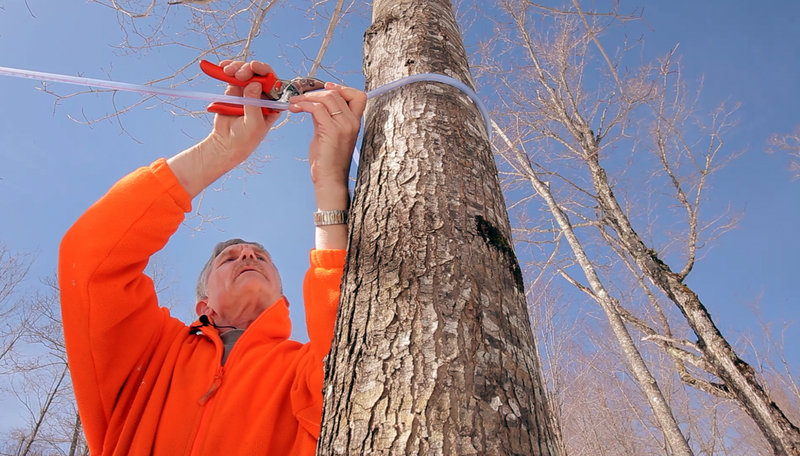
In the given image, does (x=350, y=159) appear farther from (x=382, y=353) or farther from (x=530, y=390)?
(x=530, y=390)

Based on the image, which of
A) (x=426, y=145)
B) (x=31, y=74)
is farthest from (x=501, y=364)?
(x=31, y=74)

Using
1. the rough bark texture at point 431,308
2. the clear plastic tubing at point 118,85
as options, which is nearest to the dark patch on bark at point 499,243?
the rough bark texture at point 431,308

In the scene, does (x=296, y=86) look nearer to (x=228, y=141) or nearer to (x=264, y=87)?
(x=264, y=87)

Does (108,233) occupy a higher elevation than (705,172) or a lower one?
lower

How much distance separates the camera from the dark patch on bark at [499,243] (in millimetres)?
1135

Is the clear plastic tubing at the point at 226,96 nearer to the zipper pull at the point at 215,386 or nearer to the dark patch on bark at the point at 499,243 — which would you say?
the dark patch on bark at the point at 499,243

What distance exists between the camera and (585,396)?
37.2 ft

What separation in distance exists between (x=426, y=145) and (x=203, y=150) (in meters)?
0.78

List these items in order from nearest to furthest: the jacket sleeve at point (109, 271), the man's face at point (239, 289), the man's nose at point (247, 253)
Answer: the jacket sleeve at point (109, 271) → the man's face at point (239, 289) → the man's nose at point (247, 253)

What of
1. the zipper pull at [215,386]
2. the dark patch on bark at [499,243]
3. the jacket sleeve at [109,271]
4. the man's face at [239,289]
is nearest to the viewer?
the dark patch on bark at [499,243]

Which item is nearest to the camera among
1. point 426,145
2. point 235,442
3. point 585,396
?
point 426,145

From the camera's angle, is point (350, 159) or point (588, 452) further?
point (588, 452)

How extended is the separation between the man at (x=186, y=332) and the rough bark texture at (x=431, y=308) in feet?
0.66

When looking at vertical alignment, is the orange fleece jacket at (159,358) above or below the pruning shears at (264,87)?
below
